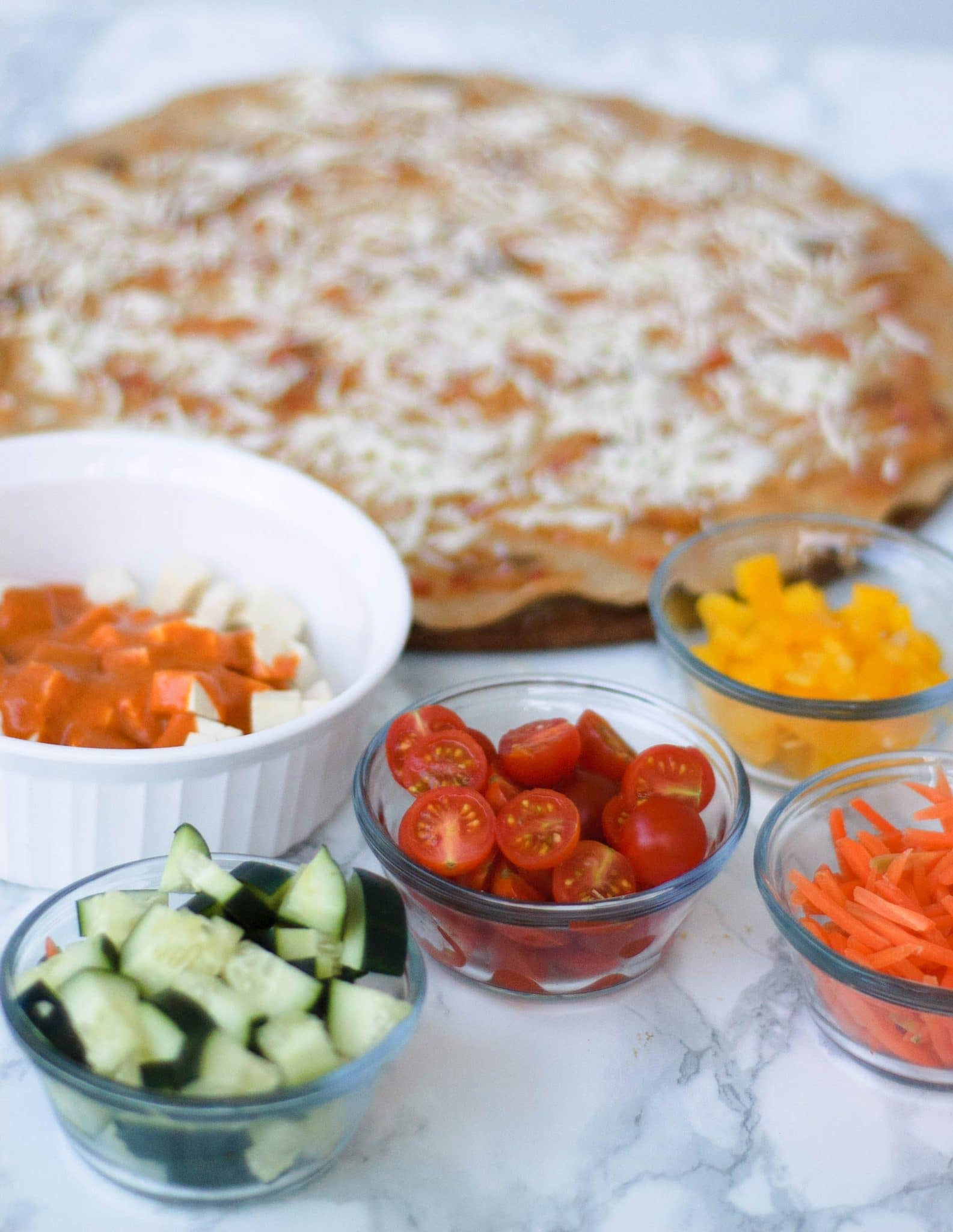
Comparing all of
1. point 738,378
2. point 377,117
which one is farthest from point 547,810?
point 377,117

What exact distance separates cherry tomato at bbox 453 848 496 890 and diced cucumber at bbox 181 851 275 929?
0.70ft

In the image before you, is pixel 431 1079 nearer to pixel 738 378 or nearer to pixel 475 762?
pixel 475 762

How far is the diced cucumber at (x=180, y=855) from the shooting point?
1361 millimetres

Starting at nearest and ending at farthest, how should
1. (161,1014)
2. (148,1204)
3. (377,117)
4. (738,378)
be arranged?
(161,1014), (148,1204), (738,378), (377,117)

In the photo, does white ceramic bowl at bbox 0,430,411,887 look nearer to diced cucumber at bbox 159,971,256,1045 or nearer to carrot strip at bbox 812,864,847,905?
diced cucumber at bbox 159,971,256,1045

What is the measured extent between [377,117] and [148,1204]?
2961 millimetres

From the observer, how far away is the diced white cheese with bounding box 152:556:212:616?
1.98 meters

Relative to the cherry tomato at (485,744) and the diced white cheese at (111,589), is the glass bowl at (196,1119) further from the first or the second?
the diced white cheese at (111,589)

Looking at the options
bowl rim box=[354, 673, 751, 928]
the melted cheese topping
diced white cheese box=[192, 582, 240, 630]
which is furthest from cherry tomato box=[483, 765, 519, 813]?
the melted cheese topping

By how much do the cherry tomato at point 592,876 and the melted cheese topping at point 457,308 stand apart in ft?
2.76

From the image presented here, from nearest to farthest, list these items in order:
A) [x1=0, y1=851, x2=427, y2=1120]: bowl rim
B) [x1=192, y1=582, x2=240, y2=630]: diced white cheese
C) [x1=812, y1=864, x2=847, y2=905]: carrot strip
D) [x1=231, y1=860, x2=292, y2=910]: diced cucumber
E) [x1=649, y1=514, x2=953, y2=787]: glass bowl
Answer: [x1=0, y1=851, x2=427, y2=1120]: bowl rim < [x1=231, y1=860, x2=292, y2=910]: diced cucumber < [x1=812, y1=864, x2=847, y2=905]: carrot strip < [x1=649, y1=514, x2=953, y2=787]: glass bowl < [x1=192, y1=582, x2=240, y2=630]: diced white cheese

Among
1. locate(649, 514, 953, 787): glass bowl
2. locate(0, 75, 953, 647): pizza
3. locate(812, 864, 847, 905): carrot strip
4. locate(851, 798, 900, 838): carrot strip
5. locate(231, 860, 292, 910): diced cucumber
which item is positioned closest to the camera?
locate(231, 860, 292, 910): diced cucumber

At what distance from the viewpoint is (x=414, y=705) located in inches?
66.2

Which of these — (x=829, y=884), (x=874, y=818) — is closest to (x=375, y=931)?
(x=829, y=884)
